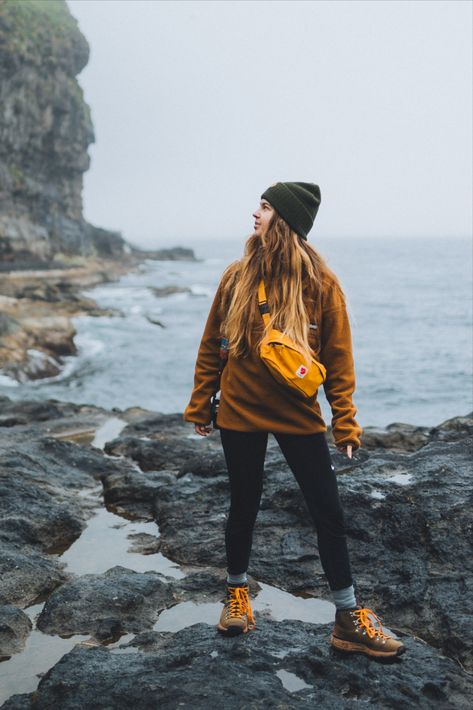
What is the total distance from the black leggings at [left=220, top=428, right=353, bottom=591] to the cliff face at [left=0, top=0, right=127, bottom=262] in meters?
53.2

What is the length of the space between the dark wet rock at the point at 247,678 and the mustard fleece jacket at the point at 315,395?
109 cm

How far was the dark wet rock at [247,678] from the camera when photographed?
3143 mm

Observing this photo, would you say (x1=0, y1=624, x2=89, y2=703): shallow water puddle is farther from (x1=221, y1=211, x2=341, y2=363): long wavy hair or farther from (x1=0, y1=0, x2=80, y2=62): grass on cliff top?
(x1=0, y1=0, x2=80, y2=62): grass on cliff top

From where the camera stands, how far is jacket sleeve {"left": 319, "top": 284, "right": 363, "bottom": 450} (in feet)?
11.7

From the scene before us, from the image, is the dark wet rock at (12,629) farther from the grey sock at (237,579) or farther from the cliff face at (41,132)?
the cliff face at (41,132)

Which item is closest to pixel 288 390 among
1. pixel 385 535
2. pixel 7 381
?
pixel 385 535

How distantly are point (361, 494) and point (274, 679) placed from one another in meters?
2.22

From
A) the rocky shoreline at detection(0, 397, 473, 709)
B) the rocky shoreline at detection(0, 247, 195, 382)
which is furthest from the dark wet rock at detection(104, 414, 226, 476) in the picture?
the rocky shoreline at detection(0, 247, 195, 382)

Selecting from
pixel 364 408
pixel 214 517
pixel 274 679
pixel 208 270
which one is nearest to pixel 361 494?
pixel 214 517

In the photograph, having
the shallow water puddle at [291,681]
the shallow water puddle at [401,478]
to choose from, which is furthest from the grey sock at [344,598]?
the shallow water puddle at [401,478]

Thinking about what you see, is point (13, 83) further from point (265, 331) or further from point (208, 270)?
point (265, 331)

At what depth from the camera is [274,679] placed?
3291mm

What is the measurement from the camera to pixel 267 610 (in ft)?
14.9

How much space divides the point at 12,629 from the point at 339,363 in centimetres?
245
